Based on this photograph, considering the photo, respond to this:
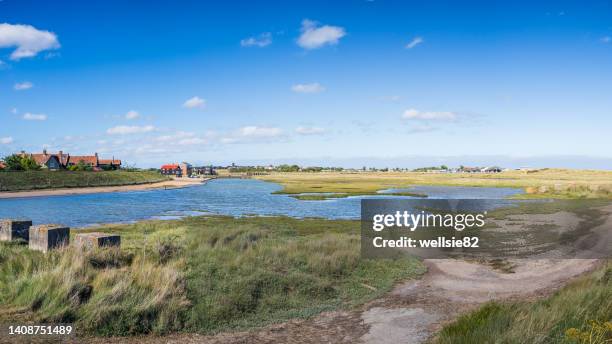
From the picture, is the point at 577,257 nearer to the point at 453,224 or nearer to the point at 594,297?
the point at 594,297

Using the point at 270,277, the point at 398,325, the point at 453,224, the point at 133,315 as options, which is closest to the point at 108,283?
the point at 133,315

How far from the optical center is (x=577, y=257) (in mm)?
18969

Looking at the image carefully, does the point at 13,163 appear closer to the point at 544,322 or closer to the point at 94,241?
the point at 94,241

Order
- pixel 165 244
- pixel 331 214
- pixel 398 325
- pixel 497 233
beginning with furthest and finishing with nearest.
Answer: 1. pixel 331 214
2. pixel 497 233
3. pixel 165 244
4. pixel 398 325

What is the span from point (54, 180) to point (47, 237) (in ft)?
263

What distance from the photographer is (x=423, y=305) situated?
40.0 ft

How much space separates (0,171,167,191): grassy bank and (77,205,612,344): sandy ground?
259 feet

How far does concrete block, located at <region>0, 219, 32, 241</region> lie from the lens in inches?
614

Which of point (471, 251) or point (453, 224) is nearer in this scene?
point (471, 251)

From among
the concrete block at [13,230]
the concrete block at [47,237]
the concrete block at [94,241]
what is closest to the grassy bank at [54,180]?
the concrete block at [13,230]

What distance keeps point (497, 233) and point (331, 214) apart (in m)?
18.2

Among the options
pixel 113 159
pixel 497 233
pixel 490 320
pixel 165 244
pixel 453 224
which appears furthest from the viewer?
pixel 113 159

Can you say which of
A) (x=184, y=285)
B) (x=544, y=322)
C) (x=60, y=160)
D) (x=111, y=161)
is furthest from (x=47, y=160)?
(x=544, y=322)

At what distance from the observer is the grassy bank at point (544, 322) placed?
25.1 feet
